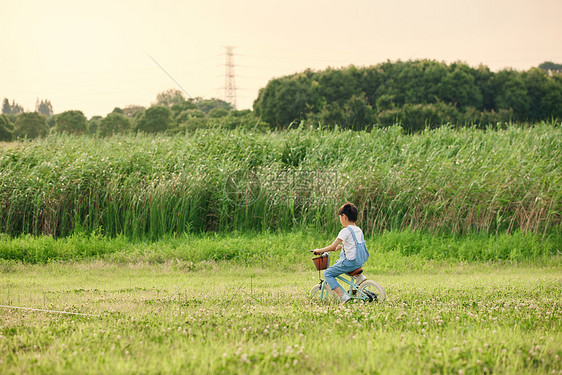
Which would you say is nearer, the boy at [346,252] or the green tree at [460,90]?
the boy at [346,252]

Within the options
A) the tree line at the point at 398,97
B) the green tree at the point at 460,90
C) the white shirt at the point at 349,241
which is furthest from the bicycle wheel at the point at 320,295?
the green tree at the point at 460,90

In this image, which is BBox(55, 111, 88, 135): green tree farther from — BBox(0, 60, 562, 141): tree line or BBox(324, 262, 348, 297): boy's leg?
BBox(324, 262, 348, 297): boy's leg

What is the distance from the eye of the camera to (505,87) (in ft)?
123

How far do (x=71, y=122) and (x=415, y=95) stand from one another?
1068 inches

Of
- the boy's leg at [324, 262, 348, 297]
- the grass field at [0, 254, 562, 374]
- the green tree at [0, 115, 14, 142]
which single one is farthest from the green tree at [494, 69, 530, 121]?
the green tree at [0, 115, 14, 142]

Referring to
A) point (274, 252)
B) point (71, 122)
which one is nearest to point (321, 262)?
point (274, 252)

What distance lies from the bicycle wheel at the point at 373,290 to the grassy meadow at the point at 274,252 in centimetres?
30

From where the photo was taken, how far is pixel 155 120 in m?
38.9

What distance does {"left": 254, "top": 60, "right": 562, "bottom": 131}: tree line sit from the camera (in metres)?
35.6

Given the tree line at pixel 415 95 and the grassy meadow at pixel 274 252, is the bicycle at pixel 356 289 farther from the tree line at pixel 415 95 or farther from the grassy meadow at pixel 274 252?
the tree line at pixel 415 95

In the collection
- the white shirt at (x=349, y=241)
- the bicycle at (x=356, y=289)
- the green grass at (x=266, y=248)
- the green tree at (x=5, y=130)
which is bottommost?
the green grass at (x=266, y=248)

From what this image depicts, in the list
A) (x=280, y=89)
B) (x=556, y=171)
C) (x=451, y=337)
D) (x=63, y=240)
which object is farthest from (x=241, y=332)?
(x=280, y=89)

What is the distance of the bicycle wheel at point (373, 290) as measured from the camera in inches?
237

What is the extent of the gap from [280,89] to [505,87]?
1637 centimetres
